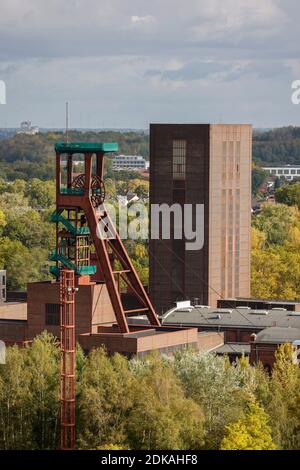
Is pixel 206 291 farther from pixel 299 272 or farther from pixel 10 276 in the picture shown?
pixel 10 276

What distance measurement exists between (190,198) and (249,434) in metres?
50.0

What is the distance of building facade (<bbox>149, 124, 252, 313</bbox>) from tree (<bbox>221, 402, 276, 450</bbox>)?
151ft

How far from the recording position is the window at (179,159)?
12288cm

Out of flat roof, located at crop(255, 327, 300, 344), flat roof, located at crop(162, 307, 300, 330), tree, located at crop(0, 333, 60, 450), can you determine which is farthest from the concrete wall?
tree, located at crop(0, 333, 60, 450)

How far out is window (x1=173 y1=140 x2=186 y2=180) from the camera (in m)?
123

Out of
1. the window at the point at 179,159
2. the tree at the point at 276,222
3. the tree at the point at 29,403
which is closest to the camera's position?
the tree at the point at 29,403

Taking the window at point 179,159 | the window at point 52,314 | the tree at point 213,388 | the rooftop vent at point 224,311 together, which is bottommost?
the tree at point 213,388

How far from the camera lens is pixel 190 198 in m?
123

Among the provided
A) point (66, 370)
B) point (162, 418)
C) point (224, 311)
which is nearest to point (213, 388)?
point (162, 418)

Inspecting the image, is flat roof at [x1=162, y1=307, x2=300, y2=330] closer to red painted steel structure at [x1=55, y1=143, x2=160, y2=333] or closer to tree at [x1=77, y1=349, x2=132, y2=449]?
red painted steel structure at [x1=55, y1=143, x2=160, y2=333]

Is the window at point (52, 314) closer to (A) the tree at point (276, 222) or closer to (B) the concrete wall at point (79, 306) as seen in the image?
(B) the concrete wall at point (79, 306)

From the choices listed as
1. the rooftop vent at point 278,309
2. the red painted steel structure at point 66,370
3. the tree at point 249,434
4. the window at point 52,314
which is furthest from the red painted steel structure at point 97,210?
the tree at point 249,434

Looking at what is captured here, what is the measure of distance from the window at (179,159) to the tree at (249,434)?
4749 cm

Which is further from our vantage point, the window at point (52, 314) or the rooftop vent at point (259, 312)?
the rooftop vent at point (259, 312)
